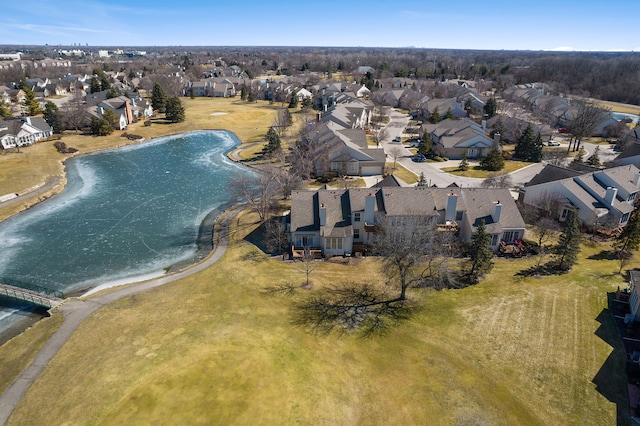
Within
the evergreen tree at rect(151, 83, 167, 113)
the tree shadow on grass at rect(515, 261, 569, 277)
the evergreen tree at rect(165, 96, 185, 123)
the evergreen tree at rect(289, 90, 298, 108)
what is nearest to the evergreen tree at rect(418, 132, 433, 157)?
the tree shadow on grass at rect(515, 261, 569, 277)

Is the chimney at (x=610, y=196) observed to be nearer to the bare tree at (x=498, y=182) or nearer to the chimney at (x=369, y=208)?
the bare tree at (x=498, y=182)

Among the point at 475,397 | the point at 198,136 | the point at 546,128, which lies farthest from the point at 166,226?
the point at 546,128

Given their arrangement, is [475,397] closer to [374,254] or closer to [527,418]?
[527,418]

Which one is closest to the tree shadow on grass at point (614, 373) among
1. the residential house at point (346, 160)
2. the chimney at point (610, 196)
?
the chimney at point (610, 196)

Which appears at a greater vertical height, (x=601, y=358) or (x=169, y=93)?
(x=169, y=93)

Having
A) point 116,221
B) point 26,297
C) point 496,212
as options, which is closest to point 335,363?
A: point 496,212

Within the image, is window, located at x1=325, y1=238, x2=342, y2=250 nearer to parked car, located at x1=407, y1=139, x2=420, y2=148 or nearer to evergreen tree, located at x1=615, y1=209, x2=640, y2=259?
evergreen tree, located at x1=615, y1=209, x2=640, y2=259
